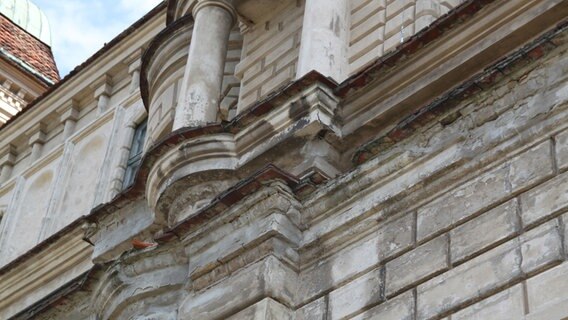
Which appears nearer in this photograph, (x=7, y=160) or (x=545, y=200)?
(x=545, y=200)

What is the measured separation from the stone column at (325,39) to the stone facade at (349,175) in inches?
0.7

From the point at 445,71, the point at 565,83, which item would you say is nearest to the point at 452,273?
the point at 565,83

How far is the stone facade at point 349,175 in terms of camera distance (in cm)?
773

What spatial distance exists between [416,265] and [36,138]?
1167 centimetres

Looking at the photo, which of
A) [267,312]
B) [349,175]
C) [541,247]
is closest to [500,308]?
[541,247]

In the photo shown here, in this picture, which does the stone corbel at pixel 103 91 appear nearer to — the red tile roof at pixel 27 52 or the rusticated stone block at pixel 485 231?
the red tile roof at pixel 27 52

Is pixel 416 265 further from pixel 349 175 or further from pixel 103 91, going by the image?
pixel 103 91

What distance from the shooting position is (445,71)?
954 centimetres

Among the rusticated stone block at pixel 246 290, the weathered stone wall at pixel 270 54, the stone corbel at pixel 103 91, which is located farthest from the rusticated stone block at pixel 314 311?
the stone corbel at pixel 103 91

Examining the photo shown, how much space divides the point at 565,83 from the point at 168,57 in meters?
6.58

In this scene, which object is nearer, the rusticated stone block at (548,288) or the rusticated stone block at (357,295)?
the rusticated stone block at (548,288)

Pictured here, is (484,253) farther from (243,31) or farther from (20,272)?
(20,272)

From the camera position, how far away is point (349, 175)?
8867 millimetres

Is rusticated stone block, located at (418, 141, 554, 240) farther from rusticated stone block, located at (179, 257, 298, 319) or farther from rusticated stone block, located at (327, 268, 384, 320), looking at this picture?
rusticated stone block, located at (179, 257, 298, 319)
